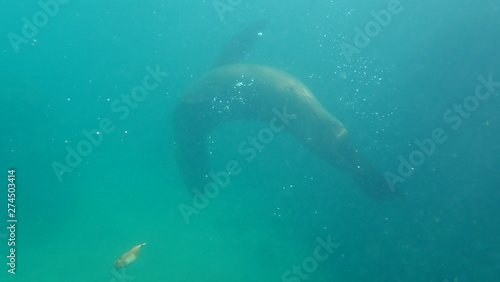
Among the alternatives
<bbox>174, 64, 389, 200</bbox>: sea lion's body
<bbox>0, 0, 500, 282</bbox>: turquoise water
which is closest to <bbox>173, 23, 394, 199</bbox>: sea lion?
<bbox>174, 64, 389, 200</bbox>: sea lion's body

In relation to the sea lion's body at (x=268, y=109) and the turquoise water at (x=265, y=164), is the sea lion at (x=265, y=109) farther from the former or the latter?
the turquoise water at (x=265, y=164)

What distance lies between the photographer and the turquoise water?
9.82 metres

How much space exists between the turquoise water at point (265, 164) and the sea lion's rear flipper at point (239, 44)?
3404mm

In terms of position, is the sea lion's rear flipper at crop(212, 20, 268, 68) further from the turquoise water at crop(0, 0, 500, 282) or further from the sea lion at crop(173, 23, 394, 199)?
the turquoise water at crop(0, 0, 500, 282)

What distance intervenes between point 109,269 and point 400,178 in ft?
30.1

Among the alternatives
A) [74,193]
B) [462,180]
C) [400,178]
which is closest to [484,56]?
[462,180]

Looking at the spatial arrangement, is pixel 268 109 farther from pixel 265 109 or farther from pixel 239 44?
pixel 239 44

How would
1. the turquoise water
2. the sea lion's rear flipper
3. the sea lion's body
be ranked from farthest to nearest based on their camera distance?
the turquoise water < the sea lion's rear flipper < the sea lion's body

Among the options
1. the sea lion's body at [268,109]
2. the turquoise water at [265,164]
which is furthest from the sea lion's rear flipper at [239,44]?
the turquoise water at [265,164]

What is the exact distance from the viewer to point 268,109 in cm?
710

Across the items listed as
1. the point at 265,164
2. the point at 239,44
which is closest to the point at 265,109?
the point at 239,44

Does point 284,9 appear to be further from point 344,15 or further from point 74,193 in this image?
point 74,193

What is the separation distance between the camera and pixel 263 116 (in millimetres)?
7320

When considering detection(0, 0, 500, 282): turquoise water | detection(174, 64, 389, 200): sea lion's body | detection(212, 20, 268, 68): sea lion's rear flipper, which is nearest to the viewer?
detection(174, 64, 389, 200): sea lion's body
